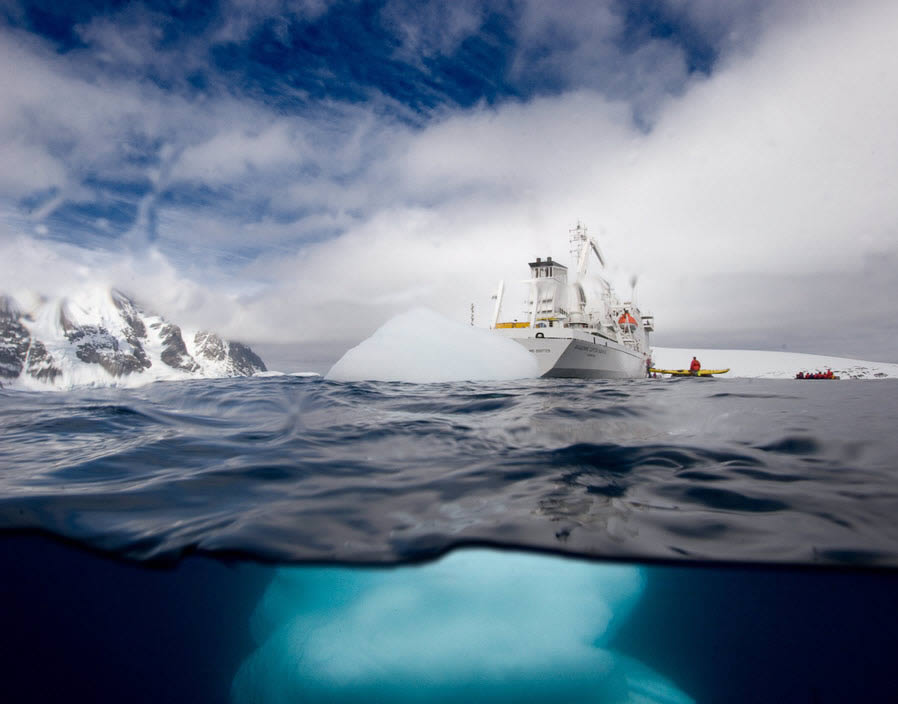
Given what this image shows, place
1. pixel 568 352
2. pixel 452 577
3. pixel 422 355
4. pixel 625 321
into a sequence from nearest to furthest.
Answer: pixel 452 577 < pixel 422 355 < pixel 568 352 < pixel 625 321

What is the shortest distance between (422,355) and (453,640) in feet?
36.3

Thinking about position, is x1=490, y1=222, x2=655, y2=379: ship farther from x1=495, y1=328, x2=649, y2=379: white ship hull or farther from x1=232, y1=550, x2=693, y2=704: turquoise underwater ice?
x1=232, y1=550, x2=693, y2=704: turquoise underwater ice

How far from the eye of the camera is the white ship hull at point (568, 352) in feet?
80.6

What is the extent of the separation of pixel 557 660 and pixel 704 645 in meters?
1.65

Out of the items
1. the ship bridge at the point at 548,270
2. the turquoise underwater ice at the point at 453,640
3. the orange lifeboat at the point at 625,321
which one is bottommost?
the turquoise underwater ice at the point at 453,640

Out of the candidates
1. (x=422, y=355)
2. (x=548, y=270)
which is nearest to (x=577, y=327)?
(x=548, y=270)

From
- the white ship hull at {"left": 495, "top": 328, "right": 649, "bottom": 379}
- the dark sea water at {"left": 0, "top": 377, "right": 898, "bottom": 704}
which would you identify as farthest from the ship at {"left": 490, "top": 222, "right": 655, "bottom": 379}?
the dark sea water at {"left": 0, "top": 377, "right": 898, "bottom": 704}

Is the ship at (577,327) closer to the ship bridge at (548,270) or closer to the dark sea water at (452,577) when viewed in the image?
the ship bridge at (548,270)

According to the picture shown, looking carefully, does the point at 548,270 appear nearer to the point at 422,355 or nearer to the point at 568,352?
the point at 568,352

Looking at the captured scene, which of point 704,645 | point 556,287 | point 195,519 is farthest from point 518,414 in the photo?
point 556,287

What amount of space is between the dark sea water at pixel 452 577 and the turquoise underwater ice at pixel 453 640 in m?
0.01

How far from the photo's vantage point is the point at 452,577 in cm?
245

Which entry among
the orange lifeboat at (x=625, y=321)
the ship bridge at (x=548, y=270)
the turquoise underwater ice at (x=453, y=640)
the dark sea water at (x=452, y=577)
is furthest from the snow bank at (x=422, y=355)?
the orange lifeboat at (x=625, y=321)

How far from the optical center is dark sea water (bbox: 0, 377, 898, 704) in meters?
2.30
